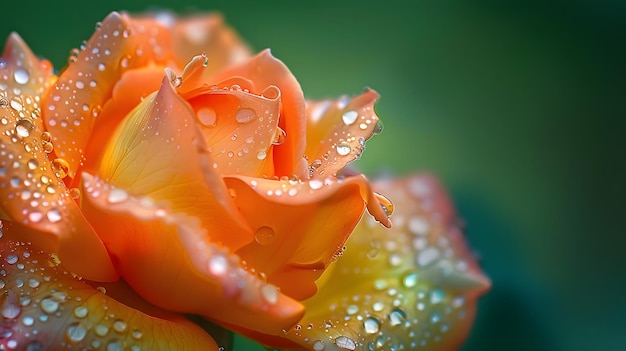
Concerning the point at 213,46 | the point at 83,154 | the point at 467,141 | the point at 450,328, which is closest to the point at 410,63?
the point at 467,141

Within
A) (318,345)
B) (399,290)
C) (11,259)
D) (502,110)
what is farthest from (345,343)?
(502,110)

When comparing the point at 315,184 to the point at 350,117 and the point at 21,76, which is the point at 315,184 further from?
the point at 21,76

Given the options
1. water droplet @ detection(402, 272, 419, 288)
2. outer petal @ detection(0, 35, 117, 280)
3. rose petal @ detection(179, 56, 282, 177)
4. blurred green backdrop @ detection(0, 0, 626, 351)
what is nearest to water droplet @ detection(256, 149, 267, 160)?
rose petal @ detection(179, 56, 282, 177)

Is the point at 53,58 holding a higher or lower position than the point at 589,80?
lower

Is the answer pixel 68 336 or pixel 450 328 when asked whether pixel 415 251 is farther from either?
pixel 68 336

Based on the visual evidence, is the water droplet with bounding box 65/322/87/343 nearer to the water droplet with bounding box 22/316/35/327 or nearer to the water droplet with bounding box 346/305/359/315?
the water droplet with bounding box 22/316/35/327
